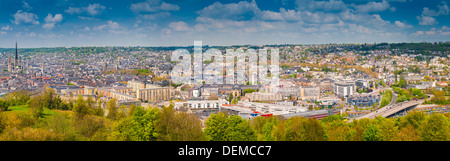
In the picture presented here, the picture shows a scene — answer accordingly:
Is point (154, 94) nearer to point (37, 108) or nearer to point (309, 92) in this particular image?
point (37, 108)

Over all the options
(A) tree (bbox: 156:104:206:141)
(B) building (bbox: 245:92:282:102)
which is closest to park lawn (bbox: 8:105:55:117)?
(A) tree (bbox: 156:104:206:141)

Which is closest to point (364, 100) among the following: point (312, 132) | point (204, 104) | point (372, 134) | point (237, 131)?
A: point (204, 104)

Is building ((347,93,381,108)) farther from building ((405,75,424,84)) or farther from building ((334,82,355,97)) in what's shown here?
building ((405,75,424,84))

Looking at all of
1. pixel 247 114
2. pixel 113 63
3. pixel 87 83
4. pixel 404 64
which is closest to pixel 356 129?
pixel 247 114

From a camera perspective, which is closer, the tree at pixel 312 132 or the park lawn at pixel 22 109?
the tree at pixel 312 132

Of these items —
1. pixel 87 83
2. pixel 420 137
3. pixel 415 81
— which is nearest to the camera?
pixel 420 137

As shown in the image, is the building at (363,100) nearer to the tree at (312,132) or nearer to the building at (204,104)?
the building at (204,104)

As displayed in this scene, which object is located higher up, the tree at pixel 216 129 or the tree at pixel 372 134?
the tree at pixel 216 129

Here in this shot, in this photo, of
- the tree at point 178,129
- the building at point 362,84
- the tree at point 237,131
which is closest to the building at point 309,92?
the building at point 362,84
